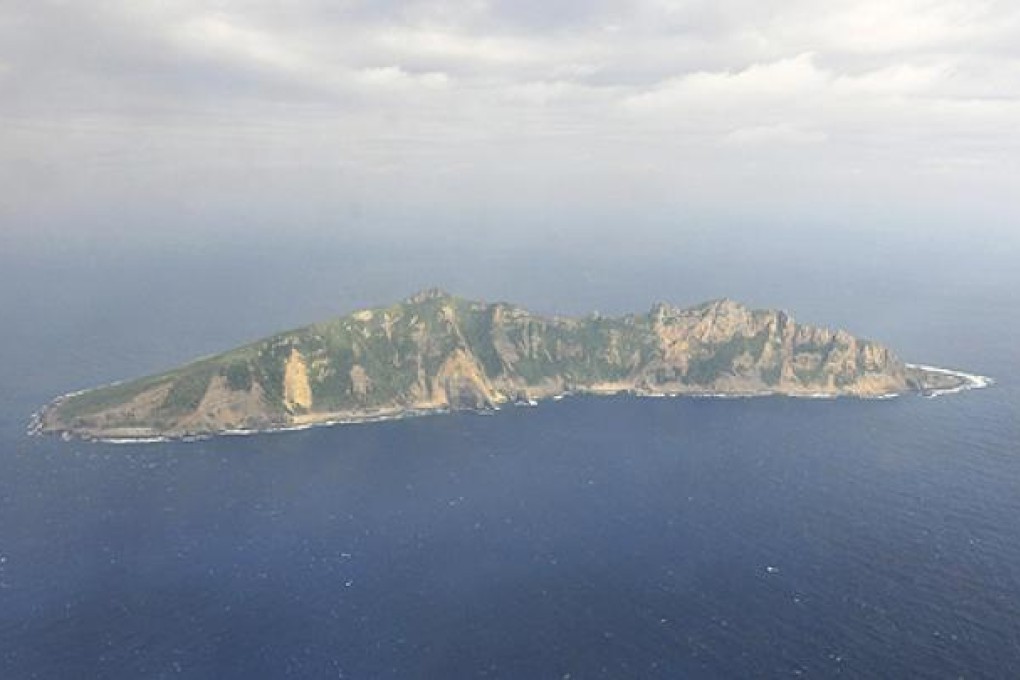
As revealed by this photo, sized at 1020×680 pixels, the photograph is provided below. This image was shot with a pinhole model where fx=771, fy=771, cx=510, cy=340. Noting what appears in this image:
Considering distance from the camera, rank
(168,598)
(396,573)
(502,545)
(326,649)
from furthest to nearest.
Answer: (502,545) → (396,573) → (168,598) → (326,649)

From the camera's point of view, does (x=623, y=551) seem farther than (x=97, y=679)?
Yes

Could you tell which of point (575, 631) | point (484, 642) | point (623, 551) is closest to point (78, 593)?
point (484, 642)

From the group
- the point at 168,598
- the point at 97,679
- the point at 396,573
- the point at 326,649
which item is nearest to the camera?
the point at 97,679

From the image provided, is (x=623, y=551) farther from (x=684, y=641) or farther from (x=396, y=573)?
(x=396, y=573)

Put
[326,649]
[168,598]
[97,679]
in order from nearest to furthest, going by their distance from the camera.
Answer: [97,679] < [326,649] < [168,598]

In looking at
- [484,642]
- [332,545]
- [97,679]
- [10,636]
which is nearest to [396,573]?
[332,545]

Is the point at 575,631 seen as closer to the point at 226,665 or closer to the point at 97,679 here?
the point at 226,665

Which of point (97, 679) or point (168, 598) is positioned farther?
point (168, 598)

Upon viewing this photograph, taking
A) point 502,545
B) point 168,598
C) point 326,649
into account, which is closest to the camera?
point 326,649
